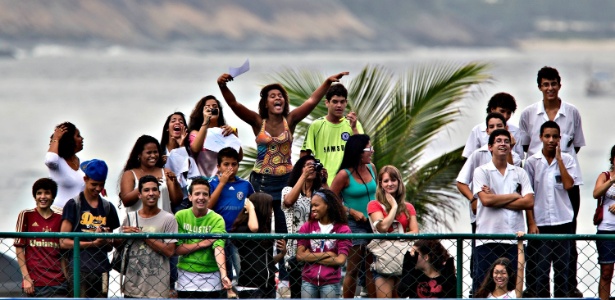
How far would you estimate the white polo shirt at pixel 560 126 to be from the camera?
430 inches

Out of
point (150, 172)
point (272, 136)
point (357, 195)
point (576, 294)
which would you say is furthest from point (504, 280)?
point (150, 172)

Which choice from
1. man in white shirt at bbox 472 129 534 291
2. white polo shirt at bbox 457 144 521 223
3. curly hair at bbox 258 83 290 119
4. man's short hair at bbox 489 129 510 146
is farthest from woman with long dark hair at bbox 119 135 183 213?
man's short hair at bbox 489 129 510 146

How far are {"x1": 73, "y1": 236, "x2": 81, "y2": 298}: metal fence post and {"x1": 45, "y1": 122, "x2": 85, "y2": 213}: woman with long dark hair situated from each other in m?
0.75

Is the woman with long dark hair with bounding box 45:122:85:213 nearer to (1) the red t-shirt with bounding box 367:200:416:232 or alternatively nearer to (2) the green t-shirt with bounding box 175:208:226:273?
(2) the green t-shirt with bounding box 175:208:226:273

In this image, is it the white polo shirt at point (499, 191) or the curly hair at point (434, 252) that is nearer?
the curly hair at point (434, 252)

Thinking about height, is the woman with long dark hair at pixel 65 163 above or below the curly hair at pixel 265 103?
below

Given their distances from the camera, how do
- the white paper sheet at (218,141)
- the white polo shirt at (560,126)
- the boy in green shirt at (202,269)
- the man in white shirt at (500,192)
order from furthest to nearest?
the white polo shirt at (560,126) → the white paper sheet at (218,141) → the man in white shirt at (500,192) → the boy in green shirt at (202,269)

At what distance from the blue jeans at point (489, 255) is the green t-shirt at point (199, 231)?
6.43 feet

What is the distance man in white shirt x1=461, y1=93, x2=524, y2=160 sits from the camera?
10.9 meters

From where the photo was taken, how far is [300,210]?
408 inches

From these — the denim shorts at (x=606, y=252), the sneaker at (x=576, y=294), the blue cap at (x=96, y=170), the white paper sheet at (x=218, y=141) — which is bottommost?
the sneaker at (x=576, y=294)

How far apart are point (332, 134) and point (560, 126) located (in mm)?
1951

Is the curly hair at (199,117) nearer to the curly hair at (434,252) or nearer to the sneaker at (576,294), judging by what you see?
the curly hair at (434,252)

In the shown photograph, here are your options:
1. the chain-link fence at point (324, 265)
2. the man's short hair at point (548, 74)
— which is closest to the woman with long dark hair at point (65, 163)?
the chain-link fence at point (324, 265)
